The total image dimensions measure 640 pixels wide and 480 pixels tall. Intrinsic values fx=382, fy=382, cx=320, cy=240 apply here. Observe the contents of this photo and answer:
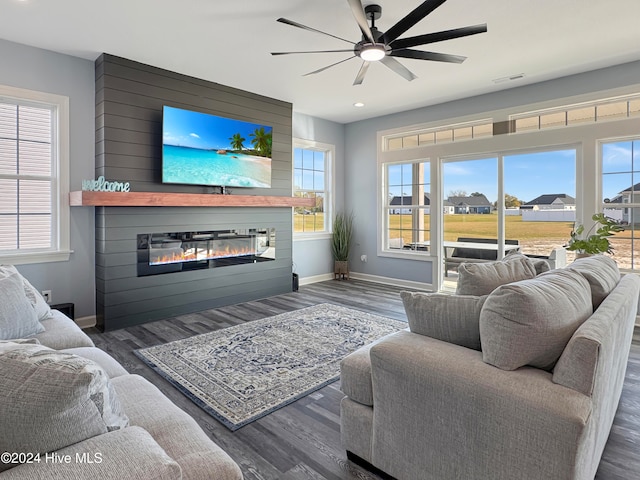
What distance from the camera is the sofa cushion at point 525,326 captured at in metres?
1.36

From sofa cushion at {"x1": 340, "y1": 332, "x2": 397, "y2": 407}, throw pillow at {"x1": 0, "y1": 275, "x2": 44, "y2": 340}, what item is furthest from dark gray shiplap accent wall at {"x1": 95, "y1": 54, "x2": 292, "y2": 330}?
sofa cushion at {"x1": 340, "y1": 332, "x2": 397, "y2": 407}

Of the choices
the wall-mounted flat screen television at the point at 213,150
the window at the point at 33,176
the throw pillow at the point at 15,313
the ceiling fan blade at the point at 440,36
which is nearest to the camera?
the throw pillow at the point at 15,313

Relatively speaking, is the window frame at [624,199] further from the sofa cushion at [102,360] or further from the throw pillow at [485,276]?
the sofa cushion at [102,360]

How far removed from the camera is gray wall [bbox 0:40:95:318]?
3.77 meters

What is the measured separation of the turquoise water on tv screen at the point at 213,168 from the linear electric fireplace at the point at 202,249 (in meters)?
0.65

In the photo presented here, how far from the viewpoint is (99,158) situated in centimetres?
404

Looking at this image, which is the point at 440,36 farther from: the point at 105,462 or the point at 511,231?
the point at 511,231

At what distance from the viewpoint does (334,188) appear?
6871 millimetres

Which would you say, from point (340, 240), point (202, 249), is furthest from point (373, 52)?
point (340, 240)

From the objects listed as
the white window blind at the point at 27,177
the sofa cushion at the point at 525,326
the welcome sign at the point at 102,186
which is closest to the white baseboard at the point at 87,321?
the white window blind at the point at 27,177

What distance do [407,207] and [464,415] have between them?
16.9 ft

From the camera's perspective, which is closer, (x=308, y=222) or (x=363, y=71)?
(x=363, y=71)

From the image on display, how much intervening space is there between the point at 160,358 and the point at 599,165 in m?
5.11

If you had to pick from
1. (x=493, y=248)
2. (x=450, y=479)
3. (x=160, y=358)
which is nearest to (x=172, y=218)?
(x=160, y=358)
